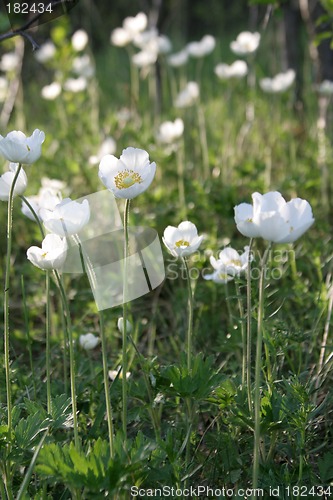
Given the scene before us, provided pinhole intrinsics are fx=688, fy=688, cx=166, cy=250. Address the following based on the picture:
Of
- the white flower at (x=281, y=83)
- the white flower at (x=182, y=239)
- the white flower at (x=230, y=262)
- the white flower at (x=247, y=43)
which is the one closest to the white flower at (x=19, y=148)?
the white flower at (x=182, y=239)

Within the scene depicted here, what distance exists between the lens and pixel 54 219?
1185 millimetres

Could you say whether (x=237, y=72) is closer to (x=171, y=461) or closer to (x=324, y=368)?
(x=324, y=368)

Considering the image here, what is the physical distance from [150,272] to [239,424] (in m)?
0.80

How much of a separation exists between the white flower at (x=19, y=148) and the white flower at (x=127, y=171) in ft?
0.40

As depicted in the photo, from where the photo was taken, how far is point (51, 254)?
3.95 ft

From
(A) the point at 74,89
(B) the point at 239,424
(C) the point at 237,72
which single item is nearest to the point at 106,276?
(B) the point at 239,424

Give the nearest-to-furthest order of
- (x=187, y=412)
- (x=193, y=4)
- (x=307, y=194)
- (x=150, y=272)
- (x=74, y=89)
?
1. (x=187, y=412)
2. (x=150, y=272)
3. (x=307, y=194)
4. (x=74, y=89)
5. (x=193, y=4)

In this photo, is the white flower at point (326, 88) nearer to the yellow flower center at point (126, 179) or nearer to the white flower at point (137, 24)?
the white flower at point (137, 24)

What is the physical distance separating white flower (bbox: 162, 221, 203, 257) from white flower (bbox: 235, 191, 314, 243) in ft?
0.70

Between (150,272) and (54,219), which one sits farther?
(150,272)

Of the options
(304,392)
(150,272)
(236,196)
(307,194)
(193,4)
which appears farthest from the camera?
(193,4)

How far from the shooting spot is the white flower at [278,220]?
1.04 metres

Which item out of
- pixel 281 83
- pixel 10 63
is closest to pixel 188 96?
pixel 281 83

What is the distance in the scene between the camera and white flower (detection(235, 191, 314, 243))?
1044 mm
